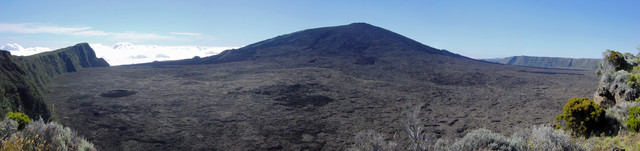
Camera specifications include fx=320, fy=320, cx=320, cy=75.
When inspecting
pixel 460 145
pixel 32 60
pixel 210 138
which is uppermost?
pixel 32 60

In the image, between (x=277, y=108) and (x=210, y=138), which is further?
(x=277, y=108)

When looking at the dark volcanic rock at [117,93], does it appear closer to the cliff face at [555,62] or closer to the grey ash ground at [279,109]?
the grey ash ground at [279,109]

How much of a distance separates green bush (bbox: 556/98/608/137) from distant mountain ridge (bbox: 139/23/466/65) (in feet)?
63.2

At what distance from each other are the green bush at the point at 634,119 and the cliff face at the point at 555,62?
5343 cm

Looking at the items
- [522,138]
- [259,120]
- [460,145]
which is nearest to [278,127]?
[259,120]

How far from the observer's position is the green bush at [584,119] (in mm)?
6762

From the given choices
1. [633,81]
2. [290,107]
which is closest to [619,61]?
[633,81]

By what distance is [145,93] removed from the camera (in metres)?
13.6

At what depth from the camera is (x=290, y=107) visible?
1135 cm

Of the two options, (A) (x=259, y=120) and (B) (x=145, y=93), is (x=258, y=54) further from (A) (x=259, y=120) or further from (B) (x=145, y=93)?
(A) (x=259, y=120)

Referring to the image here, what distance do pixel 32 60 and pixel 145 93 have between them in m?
7.42

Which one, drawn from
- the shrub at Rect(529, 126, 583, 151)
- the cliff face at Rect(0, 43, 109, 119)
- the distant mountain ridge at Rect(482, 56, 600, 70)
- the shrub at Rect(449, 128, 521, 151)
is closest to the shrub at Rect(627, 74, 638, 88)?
the shrub at Rect(529, 126, 583, 151)

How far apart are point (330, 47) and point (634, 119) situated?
95.6 feet

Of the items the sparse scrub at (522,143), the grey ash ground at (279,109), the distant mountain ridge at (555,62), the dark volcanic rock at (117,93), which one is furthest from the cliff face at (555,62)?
the dark volcanic rock at (117,93)
